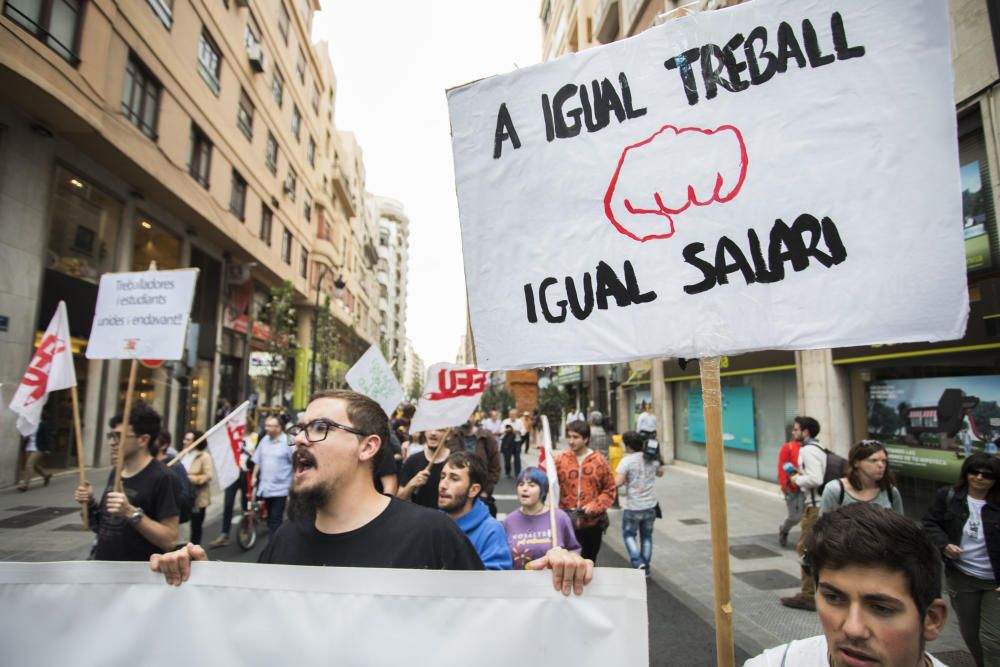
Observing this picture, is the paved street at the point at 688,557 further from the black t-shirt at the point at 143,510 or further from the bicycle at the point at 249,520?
the black t-shirt at the point at 143,510

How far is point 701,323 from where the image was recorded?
2008 mm

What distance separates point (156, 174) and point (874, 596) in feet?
59.5

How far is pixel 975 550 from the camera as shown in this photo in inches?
129

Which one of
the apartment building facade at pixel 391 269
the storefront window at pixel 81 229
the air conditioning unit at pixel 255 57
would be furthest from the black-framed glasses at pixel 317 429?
the apartment building facade at pixel 391 269

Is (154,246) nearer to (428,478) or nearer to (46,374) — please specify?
(46,374)

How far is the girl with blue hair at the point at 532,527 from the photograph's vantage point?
3965 millimetres

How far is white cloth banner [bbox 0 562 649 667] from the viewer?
1533 mm

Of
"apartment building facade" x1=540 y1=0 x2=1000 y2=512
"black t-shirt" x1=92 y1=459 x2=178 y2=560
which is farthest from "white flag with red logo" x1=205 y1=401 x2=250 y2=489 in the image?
"apartment building facade" x1=540 y1=0 x2=1000 y2=512

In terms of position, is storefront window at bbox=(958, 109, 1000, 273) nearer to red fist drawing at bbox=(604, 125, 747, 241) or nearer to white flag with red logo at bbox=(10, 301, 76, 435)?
red fist drawing at bbox=(604, 125, 747, 241)

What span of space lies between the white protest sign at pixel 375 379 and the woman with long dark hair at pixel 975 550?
5.53 metres

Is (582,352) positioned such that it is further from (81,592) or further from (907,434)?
(907,434)

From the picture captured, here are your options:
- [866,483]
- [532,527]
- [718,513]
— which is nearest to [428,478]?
[532,527]

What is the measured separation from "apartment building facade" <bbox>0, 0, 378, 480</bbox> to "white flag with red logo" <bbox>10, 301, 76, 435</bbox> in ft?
16.3

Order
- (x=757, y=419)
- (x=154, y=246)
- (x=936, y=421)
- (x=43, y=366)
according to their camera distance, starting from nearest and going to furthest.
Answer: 1. (x=43, y=366)
2. (x=936, y=421)
3. (x=757, y=419)
4. (x=154, y=246)
